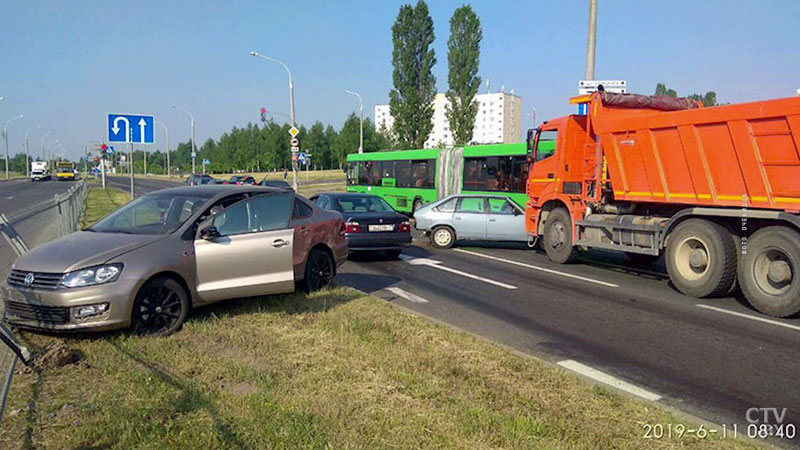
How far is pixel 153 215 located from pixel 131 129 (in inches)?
308

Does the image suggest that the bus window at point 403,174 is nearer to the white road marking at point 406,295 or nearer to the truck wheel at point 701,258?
the white road marking at point 406,295

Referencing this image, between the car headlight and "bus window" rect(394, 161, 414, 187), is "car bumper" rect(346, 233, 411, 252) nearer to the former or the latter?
the car headlight

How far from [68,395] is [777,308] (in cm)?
843

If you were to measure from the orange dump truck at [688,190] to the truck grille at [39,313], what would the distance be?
341 inches

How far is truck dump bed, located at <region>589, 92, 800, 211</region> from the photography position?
324 inches

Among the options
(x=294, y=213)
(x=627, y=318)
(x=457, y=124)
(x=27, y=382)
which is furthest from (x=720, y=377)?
(x=457, y=124)

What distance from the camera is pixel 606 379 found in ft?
17.8

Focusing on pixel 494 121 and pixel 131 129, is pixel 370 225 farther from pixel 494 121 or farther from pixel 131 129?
pixel 494 121

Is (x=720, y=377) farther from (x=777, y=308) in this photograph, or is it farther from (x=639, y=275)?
(x=639, y=275)

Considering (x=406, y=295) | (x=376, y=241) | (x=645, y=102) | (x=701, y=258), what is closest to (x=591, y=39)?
(x=645, y=102)

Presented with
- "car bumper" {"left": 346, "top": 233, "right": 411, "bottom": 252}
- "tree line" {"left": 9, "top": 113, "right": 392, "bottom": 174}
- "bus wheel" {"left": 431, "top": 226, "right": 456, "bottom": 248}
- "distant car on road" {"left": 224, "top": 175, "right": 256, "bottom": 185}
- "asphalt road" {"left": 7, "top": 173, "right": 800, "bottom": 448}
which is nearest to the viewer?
"asphalt road" {"left": 7, "top": 173, "right": 800, "bottom": 448}

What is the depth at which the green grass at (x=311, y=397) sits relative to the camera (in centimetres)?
382

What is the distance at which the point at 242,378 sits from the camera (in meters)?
Answer: 4.88

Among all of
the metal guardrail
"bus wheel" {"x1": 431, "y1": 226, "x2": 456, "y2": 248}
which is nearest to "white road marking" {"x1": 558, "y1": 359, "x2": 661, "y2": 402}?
the metal guardrail
